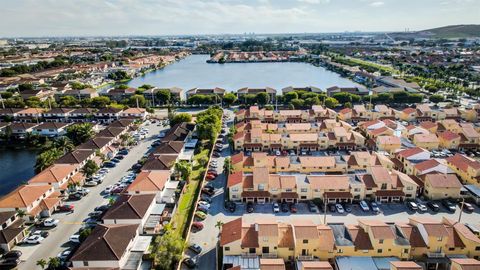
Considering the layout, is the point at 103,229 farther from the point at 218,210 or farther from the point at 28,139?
the point at 28,139

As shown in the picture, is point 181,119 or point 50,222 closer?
point 50,222

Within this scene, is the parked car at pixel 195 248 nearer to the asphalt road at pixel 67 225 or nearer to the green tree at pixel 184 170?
the asphalt road at pixel 67 225

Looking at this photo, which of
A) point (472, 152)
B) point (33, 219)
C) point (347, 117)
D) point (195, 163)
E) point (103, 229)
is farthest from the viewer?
point (347, 117)

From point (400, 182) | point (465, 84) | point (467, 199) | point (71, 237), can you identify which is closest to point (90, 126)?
point (71, 237)

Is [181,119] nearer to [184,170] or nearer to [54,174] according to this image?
[184,170]

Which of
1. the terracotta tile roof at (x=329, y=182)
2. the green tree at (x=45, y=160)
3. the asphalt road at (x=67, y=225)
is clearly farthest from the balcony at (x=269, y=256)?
the green tree at (x=45, y=160)

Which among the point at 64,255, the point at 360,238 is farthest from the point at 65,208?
the point at 360,238

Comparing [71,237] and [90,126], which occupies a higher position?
[90,126]
